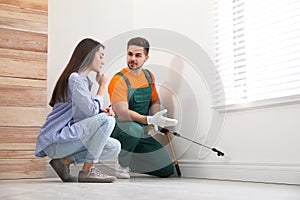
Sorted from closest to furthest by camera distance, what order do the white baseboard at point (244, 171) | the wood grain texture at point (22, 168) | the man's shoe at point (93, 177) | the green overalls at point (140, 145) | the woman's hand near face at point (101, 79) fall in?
the white baseboard at point (244, 171) → the man's shoe at point (93, 177) → the woman's hand near face at point (101, 79) → the wood grain texture at point (22, 168) → the green overalls at point (140, 145)

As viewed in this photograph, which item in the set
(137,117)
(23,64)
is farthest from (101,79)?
(23,64)

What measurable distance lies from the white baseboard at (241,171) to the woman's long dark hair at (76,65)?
0.74 metres

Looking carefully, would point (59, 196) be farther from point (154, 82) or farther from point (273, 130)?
point (154, 82)

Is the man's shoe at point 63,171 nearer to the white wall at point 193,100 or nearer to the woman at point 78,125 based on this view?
→ the woman at point 78,125

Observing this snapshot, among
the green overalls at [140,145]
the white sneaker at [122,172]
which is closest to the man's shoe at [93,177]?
the white sneaker at [122,172]

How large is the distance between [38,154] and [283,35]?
56.9 inches

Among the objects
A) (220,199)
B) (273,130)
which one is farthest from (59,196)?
(273,130)

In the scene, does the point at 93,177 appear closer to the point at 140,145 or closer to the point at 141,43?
the point at 140,145

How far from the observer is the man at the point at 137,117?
9.64 ft

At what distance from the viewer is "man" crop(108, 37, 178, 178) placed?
294 centimetres

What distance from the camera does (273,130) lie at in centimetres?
247

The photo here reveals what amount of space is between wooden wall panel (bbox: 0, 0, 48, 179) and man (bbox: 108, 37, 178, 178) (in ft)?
1.60

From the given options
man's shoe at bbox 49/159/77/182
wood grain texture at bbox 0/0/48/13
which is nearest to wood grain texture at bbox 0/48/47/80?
wood grain texture at bbox 0/0/48/13

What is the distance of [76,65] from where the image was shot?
2623 mm
